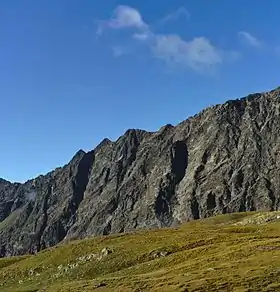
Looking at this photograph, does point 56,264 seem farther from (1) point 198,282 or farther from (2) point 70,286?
(1) point 198,282

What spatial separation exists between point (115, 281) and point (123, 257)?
19348 millimetres

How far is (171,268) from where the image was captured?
227 feet

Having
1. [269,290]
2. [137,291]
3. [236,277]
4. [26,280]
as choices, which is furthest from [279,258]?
[26,280]

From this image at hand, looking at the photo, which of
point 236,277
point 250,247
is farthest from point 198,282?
point 250,247

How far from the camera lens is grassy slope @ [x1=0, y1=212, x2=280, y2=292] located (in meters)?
55.1

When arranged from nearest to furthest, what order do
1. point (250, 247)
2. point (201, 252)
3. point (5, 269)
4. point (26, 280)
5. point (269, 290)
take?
point (269, 290) < point (250, 247) < point (201, 252) < point (26, 280) < point (5, 269)

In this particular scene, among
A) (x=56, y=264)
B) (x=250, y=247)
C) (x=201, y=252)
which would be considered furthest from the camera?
(x=56, y=264)

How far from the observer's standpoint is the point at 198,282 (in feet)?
181

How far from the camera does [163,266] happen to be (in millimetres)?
74000

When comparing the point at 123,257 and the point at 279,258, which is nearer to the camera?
the point at 279,258

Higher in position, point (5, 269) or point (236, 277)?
point (5, 269)

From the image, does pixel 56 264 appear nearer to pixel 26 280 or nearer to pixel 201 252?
pixel 26 280

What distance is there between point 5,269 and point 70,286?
106 ft

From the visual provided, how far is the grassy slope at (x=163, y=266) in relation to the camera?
2170 inches
